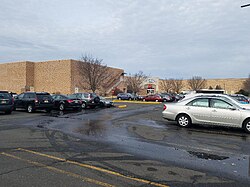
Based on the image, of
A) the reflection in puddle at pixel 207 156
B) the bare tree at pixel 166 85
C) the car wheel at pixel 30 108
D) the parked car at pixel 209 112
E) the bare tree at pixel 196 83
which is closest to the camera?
the reflection in puddle at pixel 207 156

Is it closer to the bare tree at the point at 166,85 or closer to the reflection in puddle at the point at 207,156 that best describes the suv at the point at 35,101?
the reflection in puddle at the point at 207,156

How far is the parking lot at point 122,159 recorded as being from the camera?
4.25 metres

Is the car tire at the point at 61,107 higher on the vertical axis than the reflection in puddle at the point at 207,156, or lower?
higher

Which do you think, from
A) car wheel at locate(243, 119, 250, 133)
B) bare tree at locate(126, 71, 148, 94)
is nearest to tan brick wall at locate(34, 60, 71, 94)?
bare tree at locate(126, 71, 148, 94)

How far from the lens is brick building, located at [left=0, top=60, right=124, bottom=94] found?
48344 millimetres

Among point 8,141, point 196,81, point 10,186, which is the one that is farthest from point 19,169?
point 196,81

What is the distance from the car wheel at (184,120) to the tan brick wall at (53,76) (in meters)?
40.1

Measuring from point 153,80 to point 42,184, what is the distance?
67.2 m

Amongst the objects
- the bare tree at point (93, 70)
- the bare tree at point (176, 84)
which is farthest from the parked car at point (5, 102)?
the bare tree at point (176, 84)

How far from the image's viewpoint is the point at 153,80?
Result: 70062 mm

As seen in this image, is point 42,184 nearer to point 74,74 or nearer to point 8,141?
point 8,141

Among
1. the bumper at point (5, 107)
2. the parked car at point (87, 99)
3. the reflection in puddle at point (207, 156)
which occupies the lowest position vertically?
the reflection in puddle at point (207, 156)

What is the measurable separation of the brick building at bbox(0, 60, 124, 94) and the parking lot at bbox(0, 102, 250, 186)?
40.2 metres

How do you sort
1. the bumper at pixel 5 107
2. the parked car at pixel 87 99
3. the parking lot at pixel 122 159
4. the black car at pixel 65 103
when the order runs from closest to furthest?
the parking lot at pixel 122 159
the bumper at pixel 5 107
the black car at pixel 65 103
the parked car at pixel 87 99
